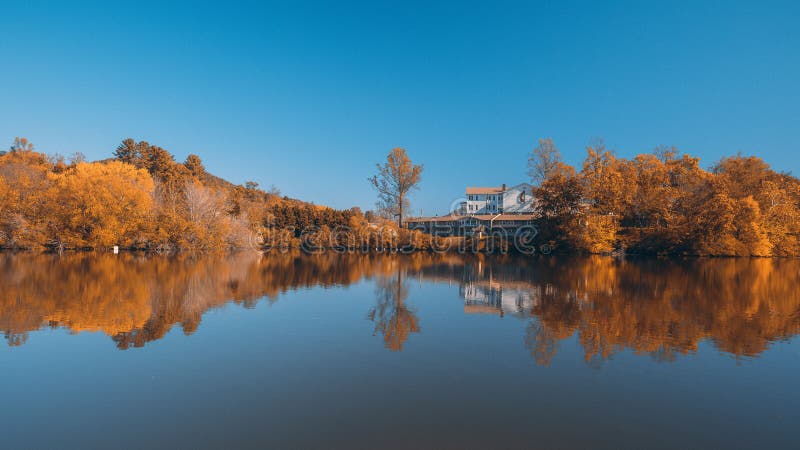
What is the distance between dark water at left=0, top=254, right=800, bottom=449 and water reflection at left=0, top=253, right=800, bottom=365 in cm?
12

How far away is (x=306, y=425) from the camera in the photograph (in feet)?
18.7

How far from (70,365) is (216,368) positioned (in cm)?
279

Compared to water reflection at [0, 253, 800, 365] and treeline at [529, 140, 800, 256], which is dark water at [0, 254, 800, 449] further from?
treeline at [529, 140, 800, 256]

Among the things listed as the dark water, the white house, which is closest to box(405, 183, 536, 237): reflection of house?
the white house

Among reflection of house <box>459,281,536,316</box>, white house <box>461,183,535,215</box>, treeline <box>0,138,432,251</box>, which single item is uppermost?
white house <box>461,183,535,215</box>

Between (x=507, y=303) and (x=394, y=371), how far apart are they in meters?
8.72

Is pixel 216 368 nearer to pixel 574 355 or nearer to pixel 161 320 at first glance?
pixel 161 320

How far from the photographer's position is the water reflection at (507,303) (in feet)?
33.9

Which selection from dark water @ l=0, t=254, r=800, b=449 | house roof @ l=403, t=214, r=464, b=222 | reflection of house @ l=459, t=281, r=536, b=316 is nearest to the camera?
dark water @ l=0, t=254, r=800, b=449

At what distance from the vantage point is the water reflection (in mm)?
10320

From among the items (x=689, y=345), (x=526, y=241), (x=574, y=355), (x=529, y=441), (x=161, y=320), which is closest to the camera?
(x=529, y=441)

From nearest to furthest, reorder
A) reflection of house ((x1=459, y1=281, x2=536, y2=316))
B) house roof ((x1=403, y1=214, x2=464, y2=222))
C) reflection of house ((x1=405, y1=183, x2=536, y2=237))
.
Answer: reflection of house ((x1=459, y1=281, x2=536, y2=316)), reflection of house ((x1=405, y1=183, x2=536, y2=237)), house roof ((x1=403, y1=214, x2=464, y2=222))

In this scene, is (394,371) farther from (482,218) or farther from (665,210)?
(482,218)

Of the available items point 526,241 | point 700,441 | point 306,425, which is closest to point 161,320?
point 306,425
